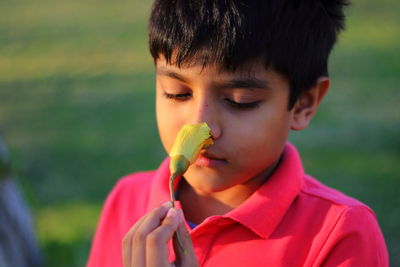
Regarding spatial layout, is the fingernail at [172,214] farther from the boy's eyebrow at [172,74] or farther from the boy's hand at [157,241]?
the boy's eyebrow at [172,74]

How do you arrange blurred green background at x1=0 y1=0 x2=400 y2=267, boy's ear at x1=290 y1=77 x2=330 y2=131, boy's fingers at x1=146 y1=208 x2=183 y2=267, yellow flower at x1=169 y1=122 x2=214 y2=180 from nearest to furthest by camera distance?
boy's fingers at x1=146 y1=208 x2=183 y2=267 → yellow flower at x1=169 y1=122 x2=214 y2=180 → boy's ear at x1=290 y1=77 x2=330 y2=131 → blurred green background at x1=0 y1=0 x2=400 y2=267

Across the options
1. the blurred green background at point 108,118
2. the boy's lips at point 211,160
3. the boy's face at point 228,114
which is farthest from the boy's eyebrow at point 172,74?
the blurred green background at point 108,118

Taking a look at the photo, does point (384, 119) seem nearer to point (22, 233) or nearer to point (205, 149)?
point (22, 233)

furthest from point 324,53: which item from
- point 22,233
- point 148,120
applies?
point 148,120

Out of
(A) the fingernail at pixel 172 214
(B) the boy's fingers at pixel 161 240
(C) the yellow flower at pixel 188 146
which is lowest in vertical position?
(B) the boy's fingers at pixel 161 240

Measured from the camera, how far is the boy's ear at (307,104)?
2.25 m

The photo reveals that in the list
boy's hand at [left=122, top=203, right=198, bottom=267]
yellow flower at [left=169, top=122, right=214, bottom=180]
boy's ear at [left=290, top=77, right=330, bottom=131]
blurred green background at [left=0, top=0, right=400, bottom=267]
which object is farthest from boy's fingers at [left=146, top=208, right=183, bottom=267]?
blurred green background at [left=0, top=0, right=400, bottom=267]

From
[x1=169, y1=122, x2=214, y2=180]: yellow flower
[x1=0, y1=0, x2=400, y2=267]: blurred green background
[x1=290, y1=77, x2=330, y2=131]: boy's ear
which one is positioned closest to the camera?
[x1=169, y1=122, x2=214, y2=180]: yellow flower

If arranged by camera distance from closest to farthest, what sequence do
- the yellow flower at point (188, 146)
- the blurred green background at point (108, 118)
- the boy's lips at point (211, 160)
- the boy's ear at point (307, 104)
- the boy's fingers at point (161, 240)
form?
the boy's fingers at point (161, 240) → the yellow flower at point (188, 146) → the boy's lips at point (211, 160) → the boy's ear at point (307, 104) → the blurred green background at point (108, 118)

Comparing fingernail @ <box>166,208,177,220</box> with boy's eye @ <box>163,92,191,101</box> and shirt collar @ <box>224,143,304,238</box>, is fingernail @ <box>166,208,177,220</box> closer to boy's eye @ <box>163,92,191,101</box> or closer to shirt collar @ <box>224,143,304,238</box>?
shirt collar @ <box>224,143,304,238</box>

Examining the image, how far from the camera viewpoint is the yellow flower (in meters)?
1.94

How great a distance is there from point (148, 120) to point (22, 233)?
10.4 ft

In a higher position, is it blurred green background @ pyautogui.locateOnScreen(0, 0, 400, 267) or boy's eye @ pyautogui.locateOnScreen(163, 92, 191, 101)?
boy's eye @ pyautogui.locateOnScreen(163, 92, 191, 101)

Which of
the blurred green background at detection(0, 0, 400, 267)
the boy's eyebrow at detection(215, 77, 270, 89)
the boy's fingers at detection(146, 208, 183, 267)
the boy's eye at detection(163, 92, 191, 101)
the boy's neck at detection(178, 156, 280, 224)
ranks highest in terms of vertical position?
the boy's eyebrow at detection(215, 77, 270, 89)
